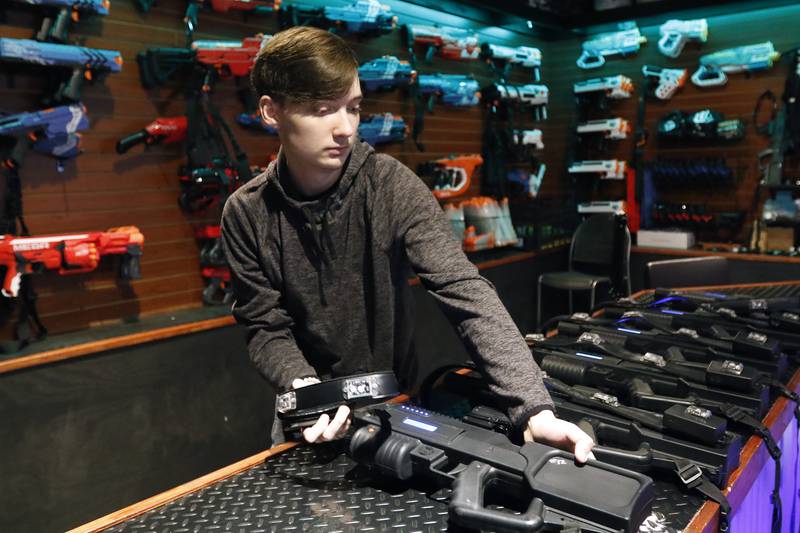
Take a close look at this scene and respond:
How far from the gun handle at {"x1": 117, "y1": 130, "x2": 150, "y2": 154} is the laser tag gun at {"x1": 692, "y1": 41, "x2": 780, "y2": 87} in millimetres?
4383

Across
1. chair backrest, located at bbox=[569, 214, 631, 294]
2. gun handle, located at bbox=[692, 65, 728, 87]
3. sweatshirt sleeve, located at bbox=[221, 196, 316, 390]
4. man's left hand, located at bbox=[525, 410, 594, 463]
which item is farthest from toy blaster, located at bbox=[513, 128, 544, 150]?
man's left hand, located at bbox=[525, 410, 594, 463]

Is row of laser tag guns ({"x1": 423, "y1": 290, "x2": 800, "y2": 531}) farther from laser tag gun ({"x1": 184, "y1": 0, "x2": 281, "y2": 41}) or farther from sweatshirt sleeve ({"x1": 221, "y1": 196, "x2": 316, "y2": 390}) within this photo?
laser tag gun ({"x1": 184, "y1": 0, "x2": 281, "y2": 41})

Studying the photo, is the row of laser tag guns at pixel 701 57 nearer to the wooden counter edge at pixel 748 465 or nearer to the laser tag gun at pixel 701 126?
the laser tag gun at pixel 701 126

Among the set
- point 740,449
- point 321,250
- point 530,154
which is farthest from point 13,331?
point 530,154

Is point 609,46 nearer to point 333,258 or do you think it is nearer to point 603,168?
point 603,168

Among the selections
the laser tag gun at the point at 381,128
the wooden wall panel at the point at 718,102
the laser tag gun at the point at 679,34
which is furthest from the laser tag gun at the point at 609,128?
the laser tag gun at the point at 381,128

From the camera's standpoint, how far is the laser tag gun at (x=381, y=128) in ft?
12.6

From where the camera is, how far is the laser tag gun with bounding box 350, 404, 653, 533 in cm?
82


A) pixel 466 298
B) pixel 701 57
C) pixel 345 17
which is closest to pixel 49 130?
pixel 345 17

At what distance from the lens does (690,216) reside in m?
5.04

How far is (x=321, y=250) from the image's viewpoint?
143 cm

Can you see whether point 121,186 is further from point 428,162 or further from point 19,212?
point 428,162

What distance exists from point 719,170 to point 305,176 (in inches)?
177

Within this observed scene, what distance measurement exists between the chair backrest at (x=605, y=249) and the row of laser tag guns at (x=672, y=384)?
2188mm
